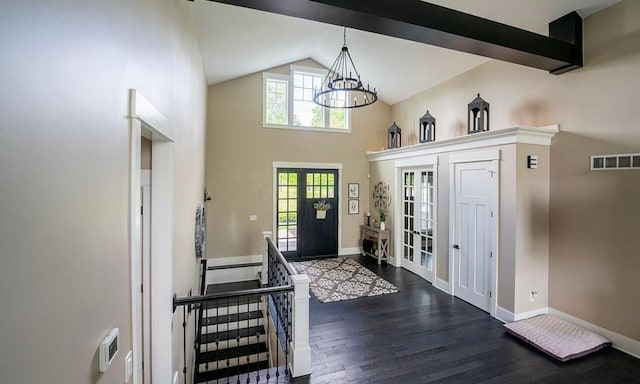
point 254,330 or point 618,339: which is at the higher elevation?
point 618,339

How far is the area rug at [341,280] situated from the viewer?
15.8ft

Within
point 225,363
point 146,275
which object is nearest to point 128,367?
point 146,275

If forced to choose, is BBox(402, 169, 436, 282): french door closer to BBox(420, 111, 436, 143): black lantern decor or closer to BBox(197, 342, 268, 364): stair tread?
BBox(420, 111, 436, 143): black lantern decor

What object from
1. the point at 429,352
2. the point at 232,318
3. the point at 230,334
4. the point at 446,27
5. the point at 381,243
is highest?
the point at 446,27

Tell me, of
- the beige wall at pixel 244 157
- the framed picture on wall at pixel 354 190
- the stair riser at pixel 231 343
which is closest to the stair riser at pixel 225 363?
the stair riser at pixel 231 343

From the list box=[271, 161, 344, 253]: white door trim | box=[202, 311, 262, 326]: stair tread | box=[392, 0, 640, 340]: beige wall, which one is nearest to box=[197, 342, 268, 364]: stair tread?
box=[202, 311, 262, 326]: stair tread

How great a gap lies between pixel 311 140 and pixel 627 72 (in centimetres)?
536

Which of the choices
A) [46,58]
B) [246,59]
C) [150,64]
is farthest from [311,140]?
[46,58]

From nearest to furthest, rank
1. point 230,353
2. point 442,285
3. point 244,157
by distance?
point 230,353
point 442,285
point 244,157

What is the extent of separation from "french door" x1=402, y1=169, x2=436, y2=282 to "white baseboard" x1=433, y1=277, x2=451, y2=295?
179 mm

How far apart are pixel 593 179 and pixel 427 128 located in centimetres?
285

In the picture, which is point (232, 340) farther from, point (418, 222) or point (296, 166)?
point (418, 222)

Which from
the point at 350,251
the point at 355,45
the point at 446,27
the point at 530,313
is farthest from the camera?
the point at 350,251

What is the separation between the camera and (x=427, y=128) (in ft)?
19.1
